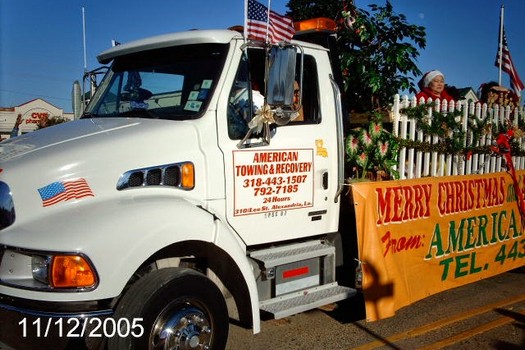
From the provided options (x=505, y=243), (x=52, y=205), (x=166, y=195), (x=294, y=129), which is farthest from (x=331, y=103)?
(x=505, y=243)

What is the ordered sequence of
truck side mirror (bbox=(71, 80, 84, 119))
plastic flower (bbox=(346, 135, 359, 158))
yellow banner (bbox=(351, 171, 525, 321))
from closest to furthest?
yellow banner (bbox=(351, 171, 525, 321)), plastic flower (bbox=(346, 135, 359, 158)), truck side mirror (bbox=(71, 80, 84, 119))

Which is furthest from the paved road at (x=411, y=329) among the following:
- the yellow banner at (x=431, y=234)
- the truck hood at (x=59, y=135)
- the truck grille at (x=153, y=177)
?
the truck hood at (x=59, y=135)

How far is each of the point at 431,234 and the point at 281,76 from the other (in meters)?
2.59

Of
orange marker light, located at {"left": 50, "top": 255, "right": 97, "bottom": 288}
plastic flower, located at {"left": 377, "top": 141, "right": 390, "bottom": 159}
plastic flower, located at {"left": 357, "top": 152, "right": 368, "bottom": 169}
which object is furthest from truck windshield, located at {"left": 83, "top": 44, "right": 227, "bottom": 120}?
plastic flower, located at {"left": 377, "top": 141, "right": 390, "bottom": 159}

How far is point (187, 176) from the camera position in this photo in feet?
11.1

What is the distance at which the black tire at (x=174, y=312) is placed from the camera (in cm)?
282

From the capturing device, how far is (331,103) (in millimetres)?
4367

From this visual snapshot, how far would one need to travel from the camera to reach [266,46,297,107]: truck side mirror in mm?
3502

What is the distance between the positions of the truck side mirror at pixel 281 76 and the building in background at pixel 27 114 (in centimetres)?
2236

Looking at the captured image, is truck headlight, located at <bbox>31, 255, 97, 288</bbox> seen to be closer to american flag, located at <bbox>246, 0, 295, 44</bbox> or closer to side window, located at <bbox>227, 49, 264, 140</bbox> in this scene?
side window, located at <bbox>227, 49, 264, 140</bbox>

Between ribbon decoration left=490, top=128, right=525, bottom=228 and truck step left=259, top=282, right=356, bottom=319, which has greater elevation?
ribbon decoration left=490, top=128, right=525, bottom=228

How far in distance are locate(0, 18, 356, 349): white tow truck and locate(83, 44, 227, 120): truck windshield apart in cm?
1
